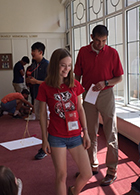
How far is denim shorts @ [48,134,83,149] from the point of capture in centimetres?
193

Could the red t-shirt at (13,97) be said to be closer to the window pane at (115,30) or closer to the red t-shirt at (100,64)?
the window pane at (115,30)

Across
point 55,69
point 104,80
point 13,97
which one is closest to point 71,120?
point 55,69

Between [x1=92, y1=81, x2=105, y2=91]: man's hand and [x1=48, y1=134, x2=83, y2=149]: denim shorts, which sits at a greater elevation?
[x1=92, y1=81, x2=105, y2=91]: man's hand

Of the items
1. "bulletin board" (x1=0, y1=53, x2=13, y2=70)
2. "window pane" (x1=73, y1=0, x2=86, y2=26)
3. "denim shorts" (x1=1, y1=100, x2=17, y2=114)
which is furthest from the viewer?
"bulletin board" (x1=0, y1=53, x2=13, y2=70)

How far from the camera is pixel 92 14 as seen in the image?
6.72m

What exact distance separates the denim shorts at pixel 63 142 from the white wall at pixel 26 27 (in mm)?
7557

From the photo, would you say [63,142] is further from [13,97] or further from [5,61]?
[5,61]

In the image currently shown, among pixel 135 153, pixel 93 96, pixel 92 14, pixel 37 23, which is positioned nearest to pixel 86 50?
pixel 93 96

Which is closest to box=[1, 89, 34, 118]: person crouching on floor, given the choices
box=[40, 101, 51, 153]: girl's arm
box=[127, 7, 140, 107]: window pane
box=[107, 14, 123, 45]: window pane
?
box=[107, 14, 123, 45]: window pane

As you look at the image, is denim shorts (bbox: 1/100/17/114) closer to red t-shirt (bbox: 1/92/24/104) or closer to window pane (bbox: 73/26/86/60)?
red t-shirt (bbox: 1/92/24/104)

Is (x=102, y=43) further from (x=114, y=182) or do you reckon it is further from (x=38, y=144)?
(x=38, y=144)

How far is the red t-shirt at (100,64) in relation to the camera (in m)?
2.63

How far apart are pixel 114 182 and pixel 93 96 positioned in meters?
1.00

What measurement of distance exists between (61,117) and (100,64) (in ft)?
3.08
